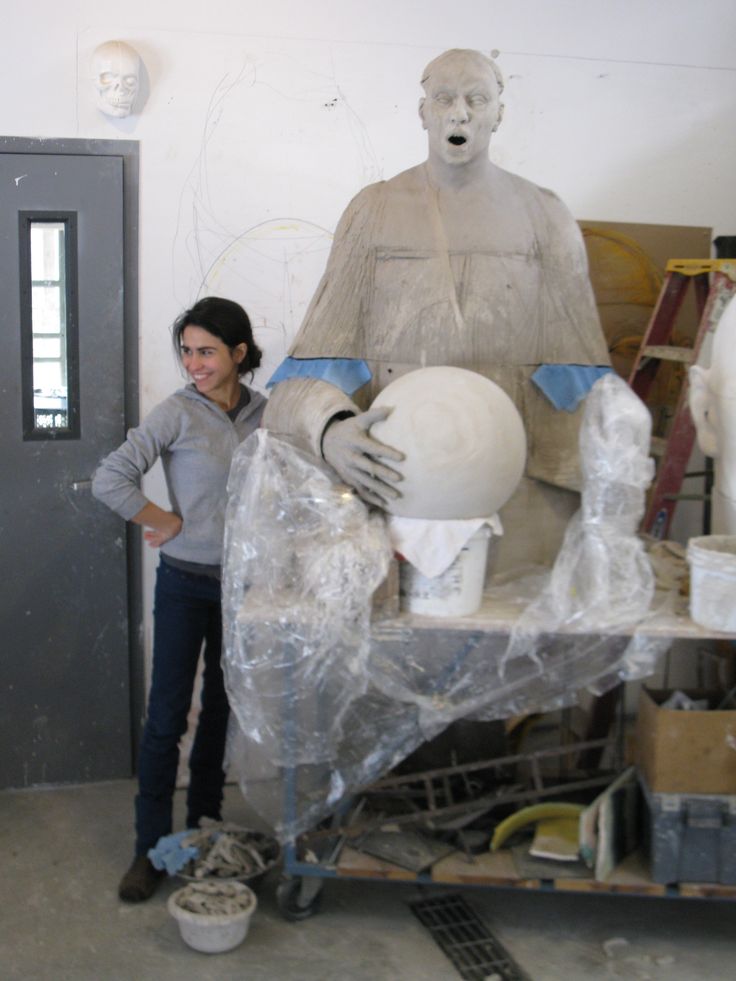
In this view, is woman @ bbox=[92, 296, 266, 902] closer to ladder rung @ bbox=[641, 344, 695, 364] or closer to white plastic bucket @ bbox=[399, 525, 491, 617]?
white plastic bucket @ bbox=[399, 525, 491, 617]

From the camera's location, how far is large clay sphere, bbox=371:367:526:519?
2135mm

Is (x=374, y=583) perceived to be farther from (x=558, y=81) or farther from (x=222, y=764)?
(x=558, y=81)

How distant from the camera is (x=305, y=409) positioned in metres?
2.37

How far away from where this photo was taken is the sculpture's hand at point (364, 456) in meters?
2.17

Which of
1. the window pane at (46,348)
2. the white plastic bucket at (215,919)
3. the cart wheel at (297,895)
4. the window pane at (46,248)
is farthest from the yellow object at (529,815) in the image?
the window pane at (46,248)

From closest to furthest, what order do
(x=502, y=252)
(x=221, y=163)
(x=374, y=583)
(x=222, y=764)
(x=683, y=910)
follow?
(x=374, y=583) < (x=502, y=252) < (x=683, y=910) < (x=222, y=764) < (x=221, y=163)

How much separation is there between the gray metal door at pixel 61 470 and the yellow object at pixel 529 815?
1.37 metres

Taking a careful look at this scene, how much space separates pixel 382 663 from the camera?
236cm

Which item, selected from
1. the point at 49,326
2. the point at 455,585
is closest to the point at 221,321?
the point at 49,326

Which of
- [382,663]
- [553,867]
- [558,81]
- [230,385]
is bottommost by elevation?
[553,867]

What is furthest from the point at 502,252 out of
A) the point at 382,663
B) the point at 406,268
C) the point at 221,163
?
the point at 221,163

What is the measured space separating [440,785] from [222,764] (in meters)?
0.61

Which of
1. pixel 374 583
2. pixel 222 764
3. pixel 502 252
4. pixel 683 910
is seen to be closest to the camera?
pixel 374 583

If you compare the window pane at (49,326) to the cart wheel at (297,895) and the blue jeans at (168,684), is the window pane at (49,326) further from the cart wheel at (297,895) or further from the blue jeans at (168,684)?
the cart wheel at (297,895)
